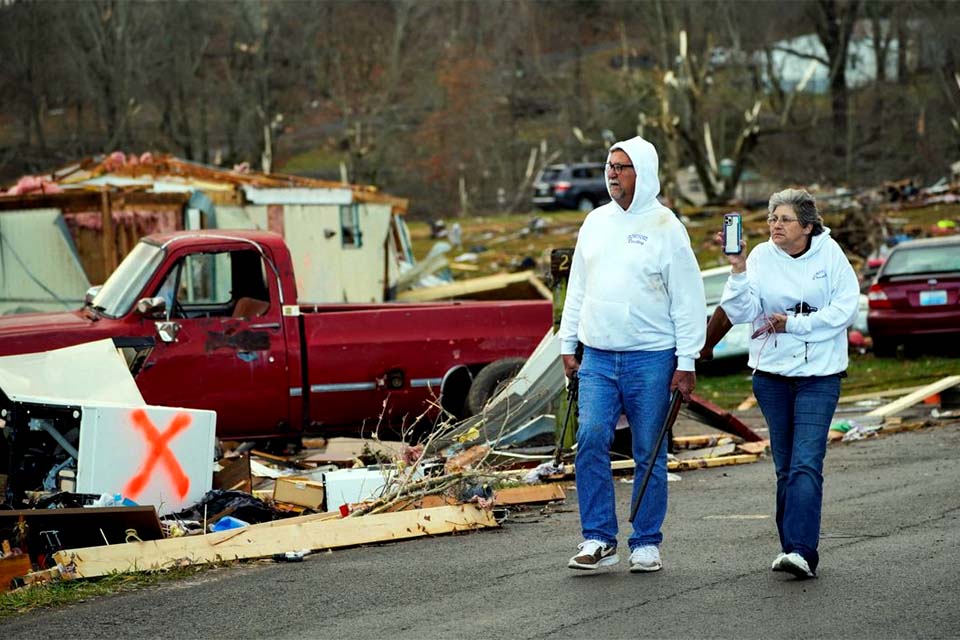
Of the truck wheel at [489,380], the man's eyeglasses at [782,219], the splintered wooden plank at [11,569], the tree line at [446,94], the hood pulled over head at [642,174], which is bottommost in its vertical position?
the splintered wooden plank at [11,569]

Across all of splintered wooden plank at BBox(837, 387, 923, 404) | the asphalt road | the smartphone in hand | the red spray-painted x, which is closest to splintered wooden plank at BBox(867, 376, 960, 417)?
splintered wooden plank at BBox(837, 387, 923, 404)

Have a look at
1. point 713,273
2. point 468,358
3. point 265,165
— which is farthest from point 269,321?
point 265,165

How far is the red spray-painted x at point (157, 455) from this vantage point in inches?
349

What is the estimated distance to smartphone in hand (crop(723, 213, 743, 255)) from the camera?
A: 21.7 ft

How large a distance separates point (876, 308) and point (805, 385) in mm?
12839

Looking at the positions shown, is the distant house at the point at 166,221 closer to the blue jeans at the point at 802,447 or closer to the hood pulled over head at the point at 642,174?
the hood pulled over head at the point at 642,174

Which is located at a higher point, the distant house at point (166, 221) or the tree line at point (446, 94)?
the tree line at point (446, 94)

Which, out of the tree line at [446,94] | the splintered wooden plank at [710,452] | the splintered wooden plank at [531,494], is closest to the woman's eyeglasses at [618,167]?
the splintered wooden plank at [531,494]

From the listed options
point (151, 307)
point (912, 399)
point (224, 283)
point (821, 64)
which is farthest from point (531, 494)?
point (821, 64)

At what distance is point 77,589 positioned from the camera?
714 cm

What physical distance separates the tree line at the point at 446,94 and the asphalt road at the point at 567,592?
37.3m

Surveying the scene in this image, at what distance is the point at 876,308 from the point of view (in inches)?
747

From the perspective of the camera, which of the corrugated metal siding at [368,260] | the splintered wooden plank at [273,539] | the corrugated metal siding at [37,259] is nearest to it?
the splintered wooden plank at [273,539]

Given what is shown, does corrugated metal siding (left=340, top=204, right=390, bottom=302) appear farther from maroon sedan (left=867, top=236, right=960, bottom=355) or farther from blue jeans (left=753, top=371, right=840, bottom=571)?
blue jeans (left=753, top=371, right=840, bottom=571)
